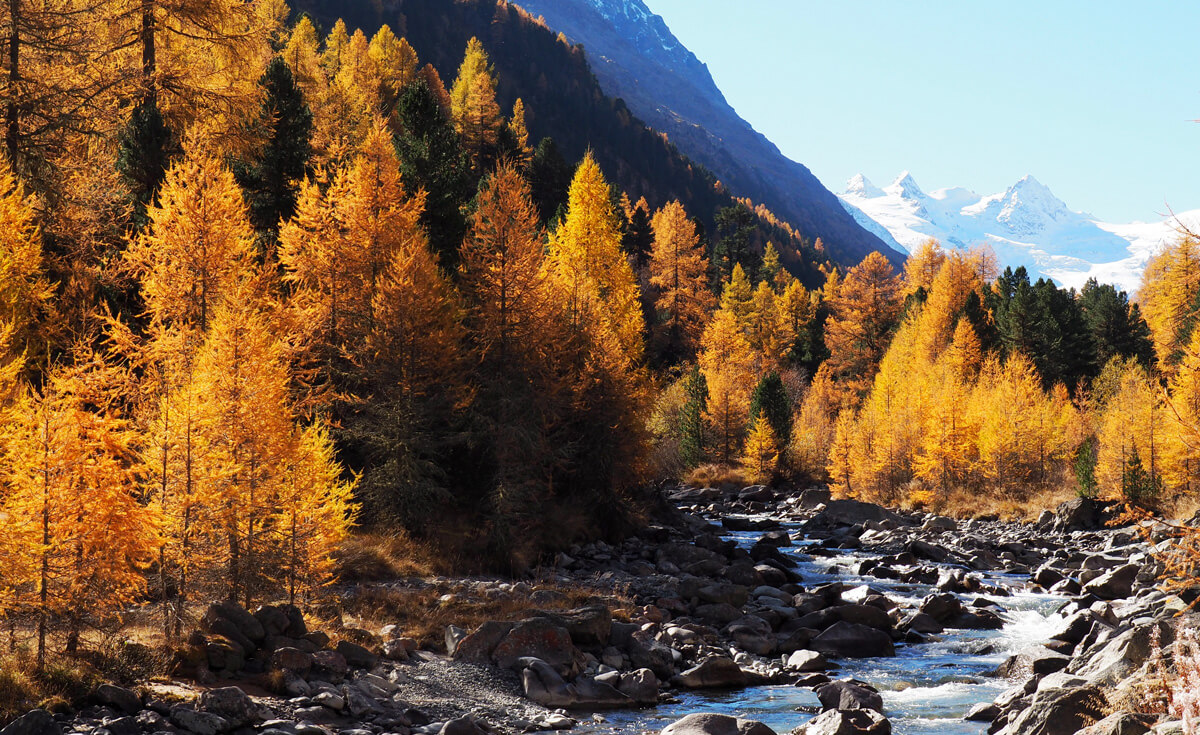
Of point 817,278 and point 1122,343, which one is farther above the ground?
point 817,278

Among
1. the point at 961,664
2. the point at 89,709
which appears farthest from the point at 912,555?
the point at 89,709

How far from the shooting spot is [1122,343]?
64.6m

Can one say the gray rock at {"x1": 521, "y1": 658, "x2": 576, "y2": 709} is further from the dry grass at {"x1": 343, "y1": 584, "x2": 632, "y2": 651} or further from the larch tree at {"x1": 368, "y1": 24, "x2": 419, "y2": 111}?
the larch tree at {"x1": 368, "y1": 24, "x2": 419, "y2": 111}

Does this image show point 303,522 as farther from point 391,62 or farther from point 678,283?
point 391,62

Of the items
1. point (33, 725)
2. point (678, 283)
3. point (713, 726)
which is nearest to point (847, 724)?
point (713, 726)

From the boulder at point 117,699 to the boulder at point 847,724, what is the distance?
10.8 m

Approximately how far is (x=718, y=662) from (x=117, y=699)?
11807mm

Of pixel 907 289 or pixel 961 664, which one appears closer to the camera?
pixel 961 664

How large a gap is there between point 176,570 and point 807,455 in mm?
50897

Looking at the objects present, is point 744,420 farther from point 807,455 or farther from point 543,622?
point 543,622

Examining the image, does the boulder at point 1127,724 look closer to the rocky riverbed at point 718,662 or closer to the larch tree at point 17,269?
the rocky riverbed at point 718,662

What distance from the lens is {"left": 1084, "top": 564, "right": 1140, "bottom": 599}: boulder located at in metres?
24.4

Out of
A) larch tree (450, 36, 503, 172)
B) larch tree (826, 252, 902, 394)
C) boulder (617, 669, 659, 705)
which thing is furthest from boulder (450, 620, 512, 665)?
larch tree (450, 36, 503, 172)

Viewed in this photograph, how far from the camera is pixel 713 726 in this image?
555 inches
